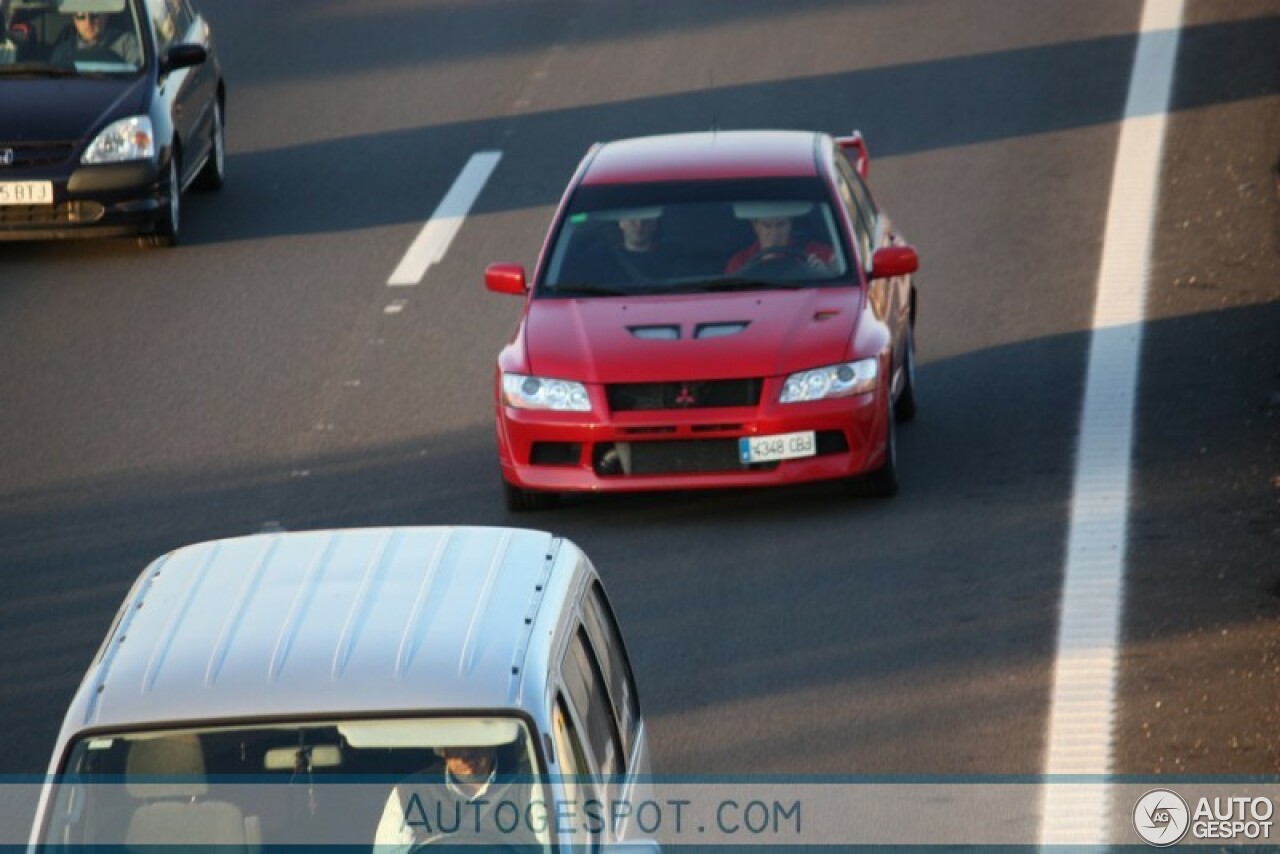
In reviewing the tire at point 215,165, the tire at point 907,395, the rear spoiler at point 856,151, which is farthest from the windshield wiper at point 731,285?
the tire at point 215,165

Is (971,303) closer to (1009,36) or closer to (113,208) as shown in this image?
(113,208)

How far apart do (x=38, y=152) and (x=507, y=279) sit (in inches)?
223

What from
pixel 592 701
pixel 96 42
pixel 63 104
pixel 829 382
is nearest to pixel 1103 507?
pixel 829 382

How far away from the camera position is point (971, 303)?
1652 centimetres

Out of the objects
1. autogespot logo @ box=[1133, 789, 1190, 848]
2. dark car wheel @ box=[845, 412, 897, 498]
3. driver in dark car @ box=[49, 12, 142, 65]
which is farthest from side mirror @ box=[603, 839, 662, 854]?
driver in dark car @ box=[49, 12, 142, 65]

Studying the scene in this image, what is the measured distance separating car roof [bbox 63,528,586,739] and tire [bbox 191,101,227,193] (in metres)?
13.5

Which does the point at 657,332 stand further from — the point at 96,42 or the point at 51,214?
the point at 96,42

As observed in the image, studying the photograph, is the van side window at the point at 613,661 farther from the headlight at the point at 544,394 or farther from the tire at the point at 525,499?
the tire at the point at 525,499

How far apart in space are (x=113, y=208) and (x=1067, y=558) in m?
8.68

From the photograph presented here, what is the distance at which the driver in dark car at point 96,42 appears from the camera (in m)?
18.5

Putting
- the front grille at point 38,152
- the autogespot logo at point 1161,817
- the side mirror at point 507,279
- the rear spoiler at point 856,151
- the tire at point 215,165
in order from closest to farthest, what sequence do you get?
the autogespot logo at point 1161,817
the side mirror at point 507,279
the rear spoiler at point 856,151
the front grille at point 38,152
the tire at point 215,165

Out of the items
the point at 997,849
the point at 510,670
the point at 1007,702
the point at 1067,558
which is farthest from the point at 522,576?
the point at 1067,558

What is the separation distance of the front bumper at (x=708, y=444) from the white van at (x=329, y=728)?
597 cm

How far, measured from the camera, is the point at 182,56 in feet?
61.2
